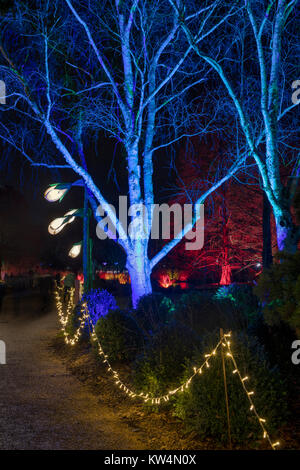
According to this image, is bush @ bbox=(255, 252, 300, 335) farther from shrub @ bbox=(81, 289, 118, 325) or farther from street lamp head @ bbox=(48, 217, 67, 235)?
street lamp head @ bbox=(48, 217, 67, 235)

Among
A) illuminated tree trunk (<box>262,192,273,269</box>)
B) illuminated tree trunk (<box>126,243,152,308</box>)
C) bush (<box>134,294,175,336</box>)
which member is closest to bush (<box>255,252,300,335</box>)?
bush (<box>134,294,175,336</box>)

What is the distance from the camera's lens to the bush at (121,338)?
8.04 meters

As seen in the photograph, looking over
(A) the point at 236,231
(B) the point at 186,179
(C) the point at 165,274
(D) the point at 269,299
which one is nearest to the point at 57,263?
(C) the point at 165,274

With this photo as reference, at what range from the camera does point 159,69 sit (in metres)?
12.2

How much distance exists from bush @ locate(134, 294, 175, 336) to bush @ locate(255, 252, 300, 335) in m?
4.58

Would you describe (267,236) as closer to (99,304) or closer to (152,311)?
(152,311)

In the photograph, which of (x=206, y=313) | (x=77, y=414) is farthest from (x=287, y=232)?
(x=77, y=414)

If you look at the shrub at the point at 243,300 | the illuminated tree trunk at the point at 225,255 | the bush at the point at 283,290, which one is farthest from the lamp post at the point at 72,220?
the illuminated tree trunk at the point at 225,255

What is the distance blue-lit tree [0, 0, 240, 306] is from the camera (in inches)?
415

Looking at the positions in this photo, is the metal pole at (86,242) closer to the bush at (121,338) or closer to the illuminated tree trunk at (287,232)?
the bush at (121,338)

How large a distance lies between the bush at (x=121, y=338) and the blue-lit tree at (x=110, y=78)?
11.3 feet

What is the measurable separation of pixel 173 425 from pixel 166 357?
93 centimetres

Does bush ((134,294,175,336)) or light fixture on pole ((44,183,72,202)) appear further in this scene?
light fixture on pole ((44,183,72,202))

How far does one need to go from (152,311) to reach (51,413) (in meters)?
4.53
